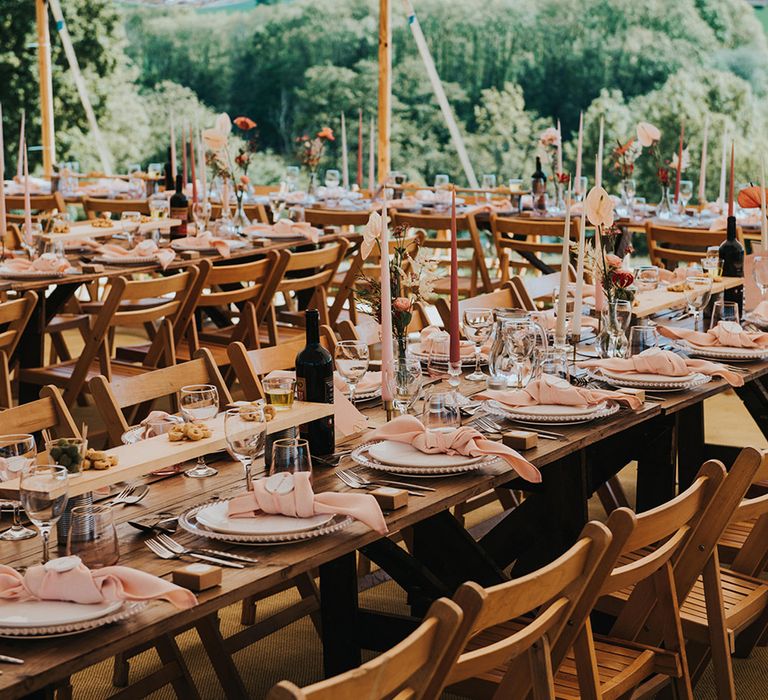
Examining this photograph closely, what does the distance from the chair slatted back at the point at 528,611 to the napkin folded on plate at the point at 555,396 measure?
81 cm

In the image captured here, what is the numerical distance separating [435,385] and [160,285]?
6.16 ft

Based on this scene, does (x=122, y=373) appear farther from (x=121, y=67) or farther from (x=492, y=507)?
(x=121, y=67)

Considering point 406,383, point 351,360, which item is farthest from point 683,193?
point 351,360

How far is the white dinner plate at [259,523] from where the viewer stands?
205 centimetres

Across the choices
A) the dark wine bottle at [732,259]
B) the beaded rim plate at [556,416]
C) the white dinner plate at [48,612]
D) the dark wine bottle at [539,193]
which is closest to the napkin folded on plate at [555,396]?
the beaded rim plate at [556,416]

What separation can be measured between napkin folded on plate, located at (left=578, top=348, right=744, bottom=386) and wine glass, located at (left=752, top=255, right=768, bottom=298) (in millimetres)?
1013

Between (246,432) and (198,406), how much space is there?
238 millimetres

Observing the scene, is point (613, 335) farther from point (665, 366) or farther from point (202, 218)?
point (202, 218)

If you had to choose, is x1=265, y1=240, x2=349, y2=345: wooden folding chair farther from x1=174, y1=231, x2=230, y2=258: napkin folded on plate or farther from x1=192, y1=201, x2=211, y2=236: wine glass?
x1=192, y1=201, x2=211, y2=236: wine glass

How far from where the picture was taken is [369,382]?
3146 mm

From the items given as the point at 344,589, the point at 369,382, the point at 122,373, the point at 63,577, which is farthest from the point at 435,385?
the point at 122,373

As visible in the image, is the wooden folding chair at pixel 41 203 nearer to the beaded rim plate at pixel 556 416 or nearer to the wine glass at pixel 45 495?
the beaded rim plate at pixel 556 416

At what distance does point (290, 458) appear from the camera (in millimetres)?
2164

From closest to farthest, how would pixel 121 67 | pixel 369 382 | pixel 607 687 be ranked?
pixel 607 687 → pixel 369 382 → pixel 121 67
